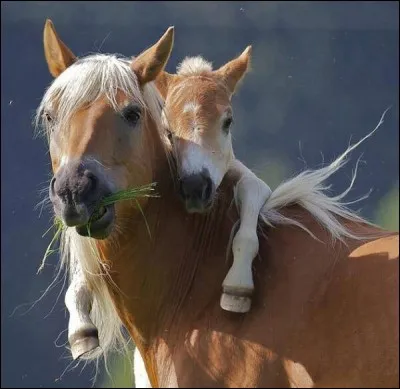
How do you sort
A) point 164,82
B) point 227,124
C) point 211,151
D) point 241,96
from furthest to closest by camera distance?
point 241,96
point 164,82
point 227,124
point 211,151

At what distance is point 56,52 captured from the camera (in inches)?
154

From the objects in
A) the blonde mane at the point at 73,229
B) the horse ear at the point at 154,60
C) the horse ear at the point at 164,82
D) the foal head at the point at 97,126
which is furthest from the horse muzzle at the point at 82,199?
the horse ear at the point at 164,82

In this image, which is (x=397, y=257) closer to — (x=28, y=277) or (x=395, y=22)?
(x=28, y=277)

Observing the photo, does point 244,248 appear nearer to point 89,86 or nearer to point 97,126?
point 97,126

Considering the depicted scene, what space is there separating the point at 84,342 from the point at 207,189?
677mm

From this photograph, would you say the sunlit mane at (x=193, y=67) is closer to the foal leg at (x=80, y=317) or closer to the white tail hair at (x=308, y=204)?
the white tail hair at (x=308, y=204)

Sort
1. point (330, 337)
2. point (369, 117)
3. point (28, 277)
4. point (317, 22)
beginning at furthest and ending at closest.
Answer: point (317, 22)
point (369, 117)
point (28, 277)
point (330, 337)

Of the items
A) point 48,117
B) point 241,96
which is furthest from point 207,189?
point 241,96

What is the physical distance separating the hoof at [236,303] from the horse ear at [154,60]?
2.79 ft

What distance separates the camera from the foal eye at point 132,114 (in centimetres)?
367

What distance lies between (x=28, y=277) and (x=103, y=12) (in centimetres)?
266

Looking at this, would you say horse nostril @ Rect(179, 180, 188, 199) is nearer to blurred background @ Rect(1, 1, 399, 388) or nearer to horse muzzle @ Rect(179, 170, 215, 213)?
horse muzzle @ Rect(179, 170, 215, 213)

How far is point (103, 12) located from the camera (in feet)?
30.5

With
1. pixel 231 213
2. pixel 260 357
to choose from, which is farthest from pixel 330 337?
pixel 231 213
